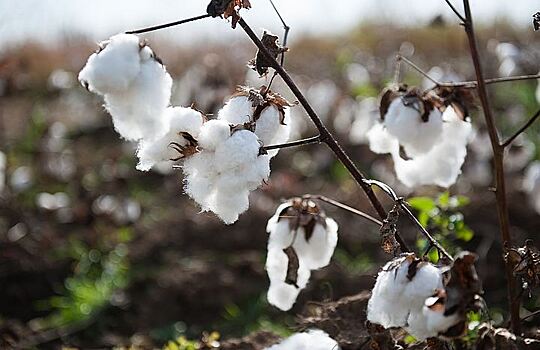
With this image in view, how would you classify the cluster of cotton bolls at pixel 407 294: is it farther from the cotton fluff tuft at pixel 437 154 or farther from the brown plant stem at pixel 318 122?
the cotton fluff tuft at pixel 437 154

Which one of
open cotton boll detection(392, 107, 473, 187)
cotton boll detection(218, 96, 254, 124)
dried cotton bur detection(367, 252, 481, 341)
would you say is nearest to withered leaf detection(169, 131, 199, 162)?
cotton boll detection(218, 96, 254, 124)

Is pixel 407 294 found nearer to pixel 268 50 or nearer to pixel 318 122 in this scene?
pixel 318 122

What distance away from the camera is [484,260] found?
9.84ft

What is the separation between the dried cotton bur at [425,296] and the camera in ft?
3.99

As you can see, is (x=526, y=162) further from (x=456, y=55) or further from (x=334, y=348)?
(x=456, y=55)

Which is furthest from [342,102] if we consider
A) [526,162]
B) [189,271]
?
[189,271]

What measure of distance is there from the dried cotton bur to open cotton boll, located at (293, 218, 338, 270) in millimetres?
372

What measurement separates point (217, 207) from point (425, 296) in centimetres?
38

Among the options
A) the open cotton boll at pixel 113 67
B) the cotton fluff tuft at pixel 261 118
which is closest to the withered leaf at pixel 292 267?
the cotton fluff tuft at pixel 261 118

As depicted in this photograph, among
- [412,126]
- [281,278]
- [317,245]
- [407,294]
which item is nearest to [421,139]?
[412,126]

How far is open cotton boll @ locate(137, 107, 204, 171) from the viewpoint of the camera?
1.43m

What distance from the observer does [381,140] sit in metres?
1.93

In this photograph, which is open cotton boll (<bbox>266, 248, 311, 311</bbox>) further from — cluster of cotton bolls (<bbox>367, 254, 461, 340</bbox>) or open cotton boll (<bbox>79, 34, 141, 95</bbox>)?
open cotton boll (<bbox>79, 34, 141, 95</bbox>)

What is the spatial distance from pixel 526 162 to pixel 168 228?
1949mm
